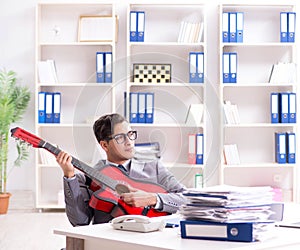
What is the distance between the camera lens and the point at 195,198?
2.03 metres

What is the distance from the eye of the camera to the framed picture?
258 inches

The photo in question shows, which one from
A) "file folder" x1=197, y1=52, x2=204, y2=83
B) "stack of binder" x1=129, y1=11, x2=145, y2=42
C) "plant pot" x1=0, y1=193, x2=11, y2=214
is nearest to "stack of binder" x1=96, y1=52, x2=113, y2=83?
"stack of binder" x1=129, y1=11, x2=145, y2=42

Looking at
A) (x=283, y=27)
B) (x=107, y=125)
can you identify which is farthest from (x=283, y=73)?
(x=107, y=125)

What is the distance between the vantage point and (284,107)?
21.1 feet

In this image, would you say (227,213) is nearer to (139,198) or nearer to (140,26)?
(139,198)

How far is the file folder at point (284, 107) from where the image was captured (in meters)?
6.42

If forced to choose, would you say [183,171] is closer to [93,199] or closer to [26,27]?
[93,199]

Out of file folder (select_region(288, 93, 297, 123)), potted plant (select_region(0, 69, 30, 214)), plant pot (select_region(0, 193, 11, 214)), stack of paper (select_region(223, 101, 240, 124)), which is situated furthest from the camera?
stack of paper (select_region(223, 101, 240, 124))

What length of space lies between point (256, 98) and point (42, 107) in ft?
6.74

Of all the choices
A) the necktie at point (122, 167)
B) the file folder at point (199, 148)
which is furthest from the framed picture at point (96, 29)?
the necktie at point (122, 167)

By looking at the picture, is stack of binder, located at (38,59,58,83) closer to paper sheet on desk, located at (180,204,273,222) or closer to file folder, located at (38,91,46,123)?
file folder, located at (38,91,46,123)

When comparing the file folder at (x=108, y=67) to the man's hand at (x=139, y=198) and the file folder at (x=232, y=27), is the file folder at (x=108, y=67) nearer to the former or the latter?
the file folder at (x=232, y=27)

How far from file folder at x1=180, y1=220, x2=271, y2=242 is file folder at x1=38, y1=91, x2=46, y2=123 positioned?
4.55 m

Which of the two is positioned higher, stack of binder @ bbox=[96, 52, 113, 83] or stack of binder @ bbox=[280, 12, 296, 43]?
stack of binder @ bbox=[280, 12, 296, 43]
